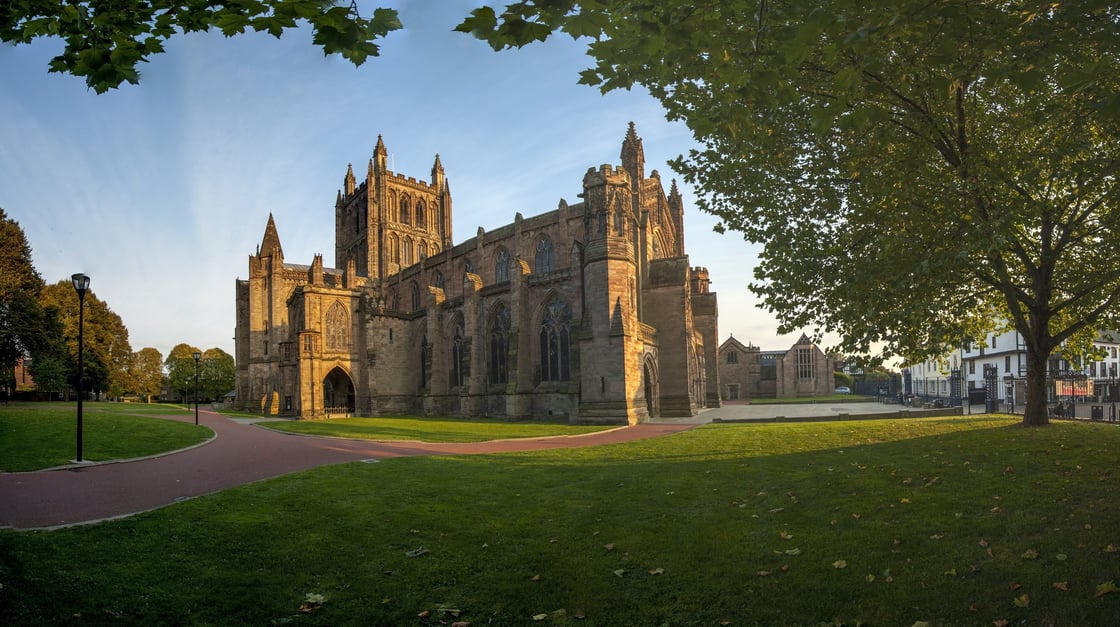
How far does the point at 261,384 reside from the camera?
183 ft

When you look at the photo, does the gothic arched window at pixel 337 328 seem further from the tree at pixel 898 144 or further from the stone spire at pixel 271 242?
the tree at pixel 898 144

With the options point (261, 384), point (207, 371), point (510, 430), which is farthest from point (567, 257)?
point (207, 371)

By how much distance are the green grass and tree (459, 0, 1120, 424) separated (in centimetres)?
1700

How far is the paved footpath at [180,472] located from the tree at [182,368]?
76.7 metres

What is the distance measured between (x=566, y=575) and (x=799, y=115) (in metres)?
9.20

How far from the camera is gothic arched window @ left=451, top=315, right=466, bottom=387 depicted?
41.7 meters

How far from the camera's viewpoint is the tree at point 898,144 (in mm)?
5223

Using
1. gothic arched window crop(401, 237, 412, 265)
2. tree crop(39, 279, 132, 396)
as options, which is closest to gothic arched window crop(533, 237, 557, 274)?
gothic arched window crop(401, 237, 412, 265)

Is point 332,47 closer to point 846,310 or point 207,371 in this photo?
point 846,310

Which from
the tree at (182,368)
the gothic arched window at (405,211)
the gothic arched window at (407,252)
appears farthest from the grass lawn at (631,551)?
the tree at (182,368)

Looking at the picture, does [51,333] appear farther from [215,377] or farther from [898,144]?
[215,377]

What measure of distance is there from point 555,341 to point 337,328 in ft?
68.5

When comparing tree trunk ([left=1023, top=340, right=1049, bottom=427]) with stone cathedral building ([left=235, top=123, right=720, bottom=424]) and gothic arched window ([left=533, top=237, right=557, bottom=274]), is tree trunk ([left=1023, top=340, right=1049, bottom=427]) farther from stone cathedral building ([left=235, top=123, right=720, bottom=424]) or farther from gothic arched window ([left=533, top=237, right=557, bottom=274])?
gothic arched window ([left=533, top=237, right=557, bottom=274])

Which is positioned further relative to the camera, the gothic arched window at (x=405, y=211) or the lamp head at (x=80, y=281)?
the gothic arched window at (x=405, y=211)
